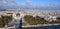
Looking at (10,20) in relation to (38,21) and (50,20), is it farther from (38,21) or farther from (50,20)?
(50,20)

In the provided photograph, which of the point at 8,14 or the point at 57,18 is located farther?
the point at 57,18

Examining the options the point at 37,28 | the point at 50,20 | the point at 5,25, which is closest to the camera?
the point at 5,25

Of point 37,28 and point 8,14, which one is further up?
point 8,14

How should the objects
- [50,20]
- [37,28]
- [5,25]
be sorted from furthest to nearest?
1. [50,20]
2. [37,28]
3. [5,25]

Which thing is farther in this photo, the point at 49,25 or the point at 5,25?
the point at 49,25

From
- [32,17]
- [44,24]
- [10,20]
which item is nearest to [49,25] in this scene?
[44,24]

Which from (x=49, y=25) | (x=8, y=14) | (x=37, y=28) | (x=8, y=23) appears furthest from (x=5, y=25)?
(x=49, y=25)

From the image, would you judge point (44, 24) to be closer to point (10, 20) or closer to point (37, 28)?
point (37, 28)

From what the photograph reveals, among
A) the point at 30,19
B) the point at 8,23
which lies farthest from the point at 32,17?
the point at 8,23

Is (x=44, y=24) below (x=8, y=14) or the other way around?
below
